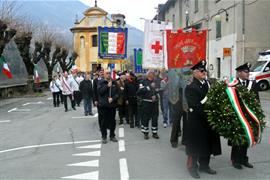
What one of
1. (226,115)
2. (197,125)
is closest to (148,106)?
(197,125)

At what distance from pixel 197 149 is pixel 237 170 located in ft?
3.04

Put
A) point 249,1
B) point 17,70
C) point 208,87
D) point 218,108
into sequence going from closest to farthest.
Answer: point 218,108 < point 208,87 < point 249,1 < point 17,70

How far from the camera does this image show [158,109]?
1050 cm

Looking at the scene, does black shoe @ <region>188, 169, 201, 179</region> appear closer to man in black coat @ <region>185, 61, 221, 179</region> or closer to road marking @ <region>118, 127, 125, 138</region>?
man in black coat @ <region>185, 61, 221, 179</region>

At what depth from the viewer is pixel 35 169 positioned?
286 inches

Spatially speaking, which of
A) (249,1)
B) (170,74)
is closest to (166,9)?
(249,1)

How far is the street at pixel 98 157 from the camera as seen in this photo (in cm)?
679

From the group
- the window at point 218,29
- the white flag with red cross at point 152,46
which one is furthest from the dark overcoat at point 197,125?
the window at point 218,29

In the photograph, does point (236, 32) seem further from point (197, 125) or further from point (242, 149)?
point (197, 125)

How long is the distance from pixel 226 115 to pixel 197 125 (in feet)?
1.80

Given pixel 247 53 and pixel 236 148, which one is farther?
pixel 247 53

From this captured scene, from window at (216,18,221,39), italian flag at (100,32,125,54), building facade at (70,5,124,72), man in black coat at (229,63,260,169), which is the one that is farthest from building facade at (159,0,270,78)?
building facade at (70,5,124,72)

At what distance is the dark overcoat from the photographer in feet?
21.5

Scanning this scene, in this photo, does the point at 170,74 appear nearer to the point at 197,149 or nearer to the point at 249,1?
the point at 197,149
